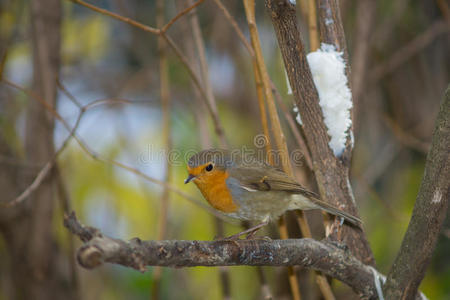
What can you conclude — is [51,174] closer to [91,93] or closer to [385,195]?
[91,93]

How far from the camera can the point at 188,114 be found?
5.40 meters

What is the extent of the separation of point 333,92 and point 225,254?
1.00 metres

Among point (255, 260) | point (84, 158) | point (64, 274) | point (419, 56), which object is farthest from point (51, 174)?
point (419, 56)

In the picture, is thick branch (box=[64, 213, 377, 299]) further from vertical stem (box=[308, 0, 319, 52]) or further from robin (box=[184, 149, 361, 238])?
vertical stem (box=[308, 0, 319, 52])

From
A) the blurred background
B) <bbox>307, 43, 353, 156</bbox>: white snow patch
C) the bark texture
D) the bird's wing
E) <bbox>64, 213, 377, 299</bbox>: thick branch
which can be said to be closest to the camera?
<bbox>64, 213, 377, 299</bbox>: thick branch

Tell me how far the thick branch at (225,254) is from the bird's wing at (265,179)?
0.52 metres

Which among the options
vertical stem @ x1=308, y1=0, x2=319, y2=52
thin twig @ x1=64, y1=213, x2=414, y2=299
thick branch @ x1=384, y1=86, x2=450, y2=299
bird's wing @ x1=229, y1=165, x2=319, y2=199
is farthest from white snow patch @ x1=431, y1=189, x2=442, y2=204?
vertical stem @ x1=308, y1=0, x2=319, y2=52

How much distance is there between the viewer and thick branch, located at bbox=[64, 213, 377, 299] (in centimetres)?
135

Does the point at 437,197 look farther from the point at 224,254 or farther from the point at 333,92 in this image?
the point at 224,254

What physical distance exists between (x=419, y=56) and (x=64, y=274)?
3.63m

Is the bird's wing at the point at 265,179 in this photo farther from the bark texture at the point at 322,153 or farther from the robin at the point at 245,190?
the bark texture at the point at 322,153

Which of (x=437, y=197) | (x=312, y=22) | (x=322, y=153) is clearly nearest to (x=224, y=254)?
(x=322, y=153)

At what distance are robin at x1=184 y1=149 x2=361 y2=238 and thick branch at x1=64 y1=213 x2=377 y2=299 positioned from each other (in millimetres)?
518

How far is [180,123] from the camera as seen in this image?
5219 millimetres
